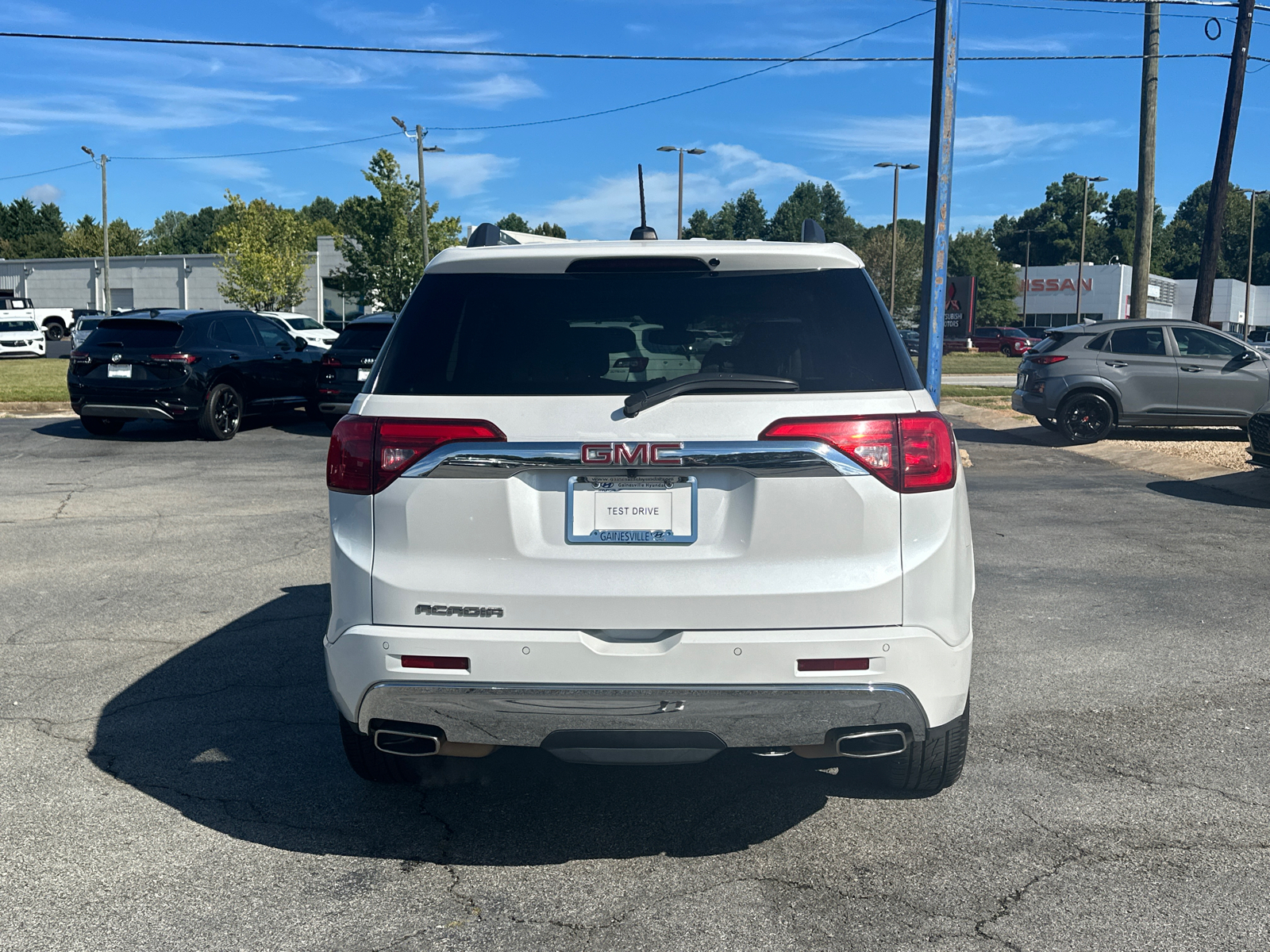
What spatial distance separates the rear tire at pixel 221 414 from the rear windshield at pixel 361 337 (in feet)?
5.24

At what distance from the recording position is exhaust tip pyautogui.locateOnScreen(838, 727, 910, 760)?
324 cm

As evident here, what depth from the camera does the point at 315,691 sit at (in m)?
5.13

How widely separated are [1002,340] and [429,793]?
61.0 m

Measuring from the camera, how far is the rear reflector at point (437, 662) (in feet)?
10.4

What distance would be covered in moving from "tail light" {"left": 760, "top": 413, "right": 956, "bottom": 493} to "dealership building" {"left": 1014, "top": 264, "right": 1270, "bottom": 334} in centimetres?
8833

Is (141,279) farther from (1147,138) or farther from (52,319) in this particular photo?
(1147,138)

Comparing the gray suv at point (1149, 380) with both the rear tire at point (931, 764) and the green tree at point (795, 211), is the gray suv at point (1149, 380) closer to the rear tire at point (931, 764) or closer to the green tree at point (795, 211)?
the rear tire at point (931, 764)

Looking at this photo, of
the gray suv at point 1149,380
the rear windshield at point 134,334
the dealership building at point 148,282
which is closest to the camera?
the rear windshield at point 134,334

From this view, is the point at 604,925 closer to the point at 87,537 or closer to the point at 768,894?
the point at 768,894

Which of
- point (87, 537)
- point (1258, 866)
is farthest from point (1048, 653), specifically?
point (87, 537)

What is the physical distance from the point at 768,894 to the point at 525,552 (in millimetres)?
1215

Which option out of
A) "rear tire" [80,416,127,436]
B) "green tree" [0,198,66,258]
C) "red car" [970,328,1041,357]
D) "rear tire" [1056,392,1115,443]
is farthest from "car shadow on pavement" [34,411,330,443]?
"green tree" [0,198,66,258]

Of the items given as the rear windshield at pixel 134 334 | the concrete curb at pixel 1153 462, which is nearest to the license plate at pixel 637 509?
the concrete curb at pixel 1153 462

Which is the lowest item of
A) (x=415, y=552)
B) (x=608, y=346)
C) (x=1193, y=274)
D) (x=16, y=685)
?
(x=16, y=685)
